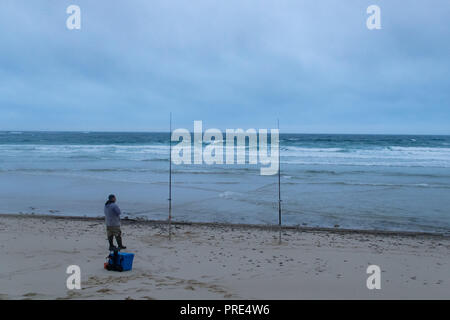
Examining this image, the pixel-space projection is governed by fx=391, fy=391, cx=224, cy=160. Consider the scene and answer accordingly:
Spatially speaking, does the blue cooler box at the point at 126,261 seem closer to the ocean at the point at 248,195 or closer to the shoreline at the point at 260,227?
the shoreline at the point at 260,227

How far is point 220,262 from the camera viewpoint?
24.3 ft

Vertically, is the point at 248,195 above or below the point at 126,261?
above

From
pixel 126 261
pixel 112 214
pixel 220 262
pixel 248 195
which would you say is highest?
pixel 112 214

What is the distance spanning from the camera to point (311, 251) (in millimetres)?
8195

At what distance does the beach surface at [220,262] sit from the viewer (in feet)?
19.1

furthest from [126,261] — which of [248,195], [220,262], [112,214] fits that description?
[248,195]

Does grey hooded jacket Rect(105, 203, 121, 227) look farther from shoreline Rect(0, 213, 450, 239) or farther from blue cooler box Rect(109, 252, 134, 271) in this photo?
shoreline Rect(0, 213, 450, 239)

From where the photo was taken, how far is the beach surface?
5820mm

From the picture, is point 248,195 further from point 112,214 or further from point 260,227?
point 112,214

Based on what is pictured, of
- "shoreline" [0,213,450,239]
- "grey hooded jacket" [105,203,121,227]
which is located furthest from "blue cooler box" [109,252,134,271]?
"shoreline" [0,213,450,239]

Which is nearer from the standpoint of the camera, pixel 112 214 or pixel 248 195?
pixel 112 214

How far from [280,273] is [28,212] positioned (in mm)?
9102

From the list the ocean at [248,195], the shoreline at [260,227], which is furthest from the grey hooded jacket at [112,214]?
the ocean at [248,195]
